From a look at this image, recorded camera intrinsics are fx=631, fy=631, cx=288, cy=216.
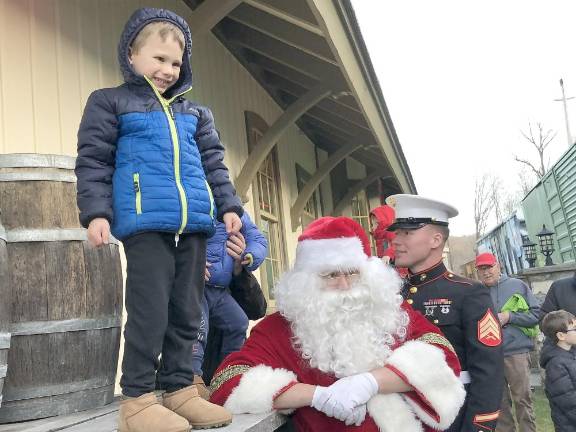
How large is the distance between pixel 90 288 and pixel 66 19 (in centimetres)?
197

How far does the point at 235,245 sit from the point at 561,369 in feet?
8.85

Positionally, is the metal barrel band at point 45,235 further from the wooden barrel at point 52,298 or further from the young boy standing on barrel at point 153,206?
the young boy standing on barrel at point 153,206

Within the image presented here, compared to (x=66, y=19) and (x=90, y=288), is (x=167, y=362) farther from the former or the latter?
(x=66, y=19)

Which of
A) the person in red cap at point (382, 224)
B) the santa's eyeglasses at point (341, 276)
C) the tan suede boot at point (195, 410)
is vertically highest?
the person in red cap at point (382, 224)

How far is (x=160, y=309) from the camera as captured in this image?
194 cm

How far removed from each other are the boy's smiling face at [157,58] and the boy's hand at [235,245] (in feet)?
3.31

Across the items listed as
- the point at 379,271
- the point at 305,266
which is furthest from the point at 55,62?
the point at 379,271

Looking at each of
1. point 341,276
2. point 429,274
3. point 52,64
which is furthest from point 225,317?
point 52,64

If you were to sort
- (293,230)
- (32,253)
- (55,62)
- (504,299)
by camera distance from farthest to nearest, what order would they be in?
(293,230)
(504,299)
(55,62)
(32,253)

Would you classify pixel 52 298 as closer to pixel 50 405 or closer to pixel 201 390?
pixel 50 405

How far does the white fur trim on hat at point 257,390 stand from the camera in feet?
6.83

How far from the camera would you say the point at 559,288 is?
516 centimetres

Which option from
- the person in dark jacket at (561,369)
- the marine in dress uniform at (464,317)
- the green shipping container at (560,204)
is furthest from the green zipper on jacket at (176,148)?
the green shipping container at (560,204)

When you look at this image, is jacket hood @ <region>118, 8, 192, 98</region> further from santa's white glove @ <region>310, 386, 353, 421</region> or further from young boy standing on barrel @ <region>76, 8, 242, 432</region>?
santa's white glove @ <region>310, 386, 353, 421</region>
